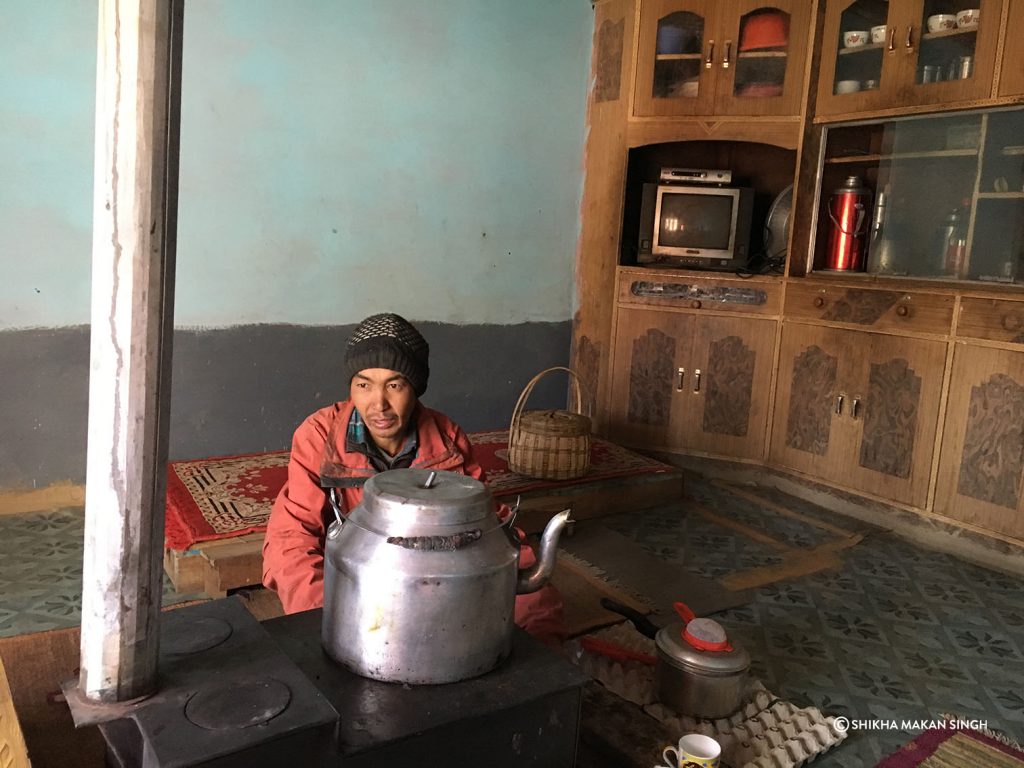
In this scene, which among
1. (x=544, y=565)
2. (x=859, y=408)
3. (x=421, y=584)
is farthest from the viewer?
(x=859, y=408)

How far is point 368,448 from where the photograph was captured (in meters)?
1.69

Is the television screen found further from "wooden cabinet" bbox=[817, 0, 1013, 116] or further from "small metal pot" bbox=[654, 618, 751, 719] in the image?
"small metal pot" bbox=[654, 618, 751, 719]

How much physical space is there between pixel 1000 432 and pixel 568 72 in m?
2.53

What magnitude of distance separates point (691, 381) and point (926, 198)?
4.16 ft

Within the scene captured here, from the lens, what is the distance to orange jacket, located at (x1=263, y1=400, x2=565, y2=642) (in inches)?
57.7

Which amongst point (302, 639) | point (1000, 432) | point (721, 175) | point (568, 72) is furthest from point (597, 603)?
point (568, 72)

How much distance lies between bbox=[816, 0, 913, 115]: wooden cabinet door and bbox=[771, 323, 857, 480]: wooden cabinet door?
37.7 inches

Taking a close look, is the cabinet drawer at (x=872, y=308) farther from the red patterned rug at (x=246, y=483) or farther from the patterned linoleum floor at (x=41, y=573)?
the patterned linoleum floor at (x=41, y=573)

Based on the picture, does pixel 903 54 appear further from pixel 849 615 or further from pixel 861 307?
pixel 849 615

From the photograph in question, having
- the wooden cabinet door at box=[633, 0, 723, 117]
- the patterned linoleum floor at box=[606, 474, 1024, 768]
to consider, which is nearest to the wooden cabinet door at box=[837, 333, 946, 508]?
the patterned linoleum floor at box=[606, 474, 1024, 768]

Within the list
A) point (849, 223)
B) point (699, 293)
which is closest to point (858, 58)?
point (849, 223)

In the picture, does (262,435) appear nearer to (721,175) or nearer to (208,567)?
(208,567)

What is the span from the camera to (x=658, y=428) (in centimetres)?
396

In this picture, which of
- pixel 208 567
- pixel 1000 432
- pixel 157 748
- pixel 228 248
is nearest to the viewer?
pixel 157 748
